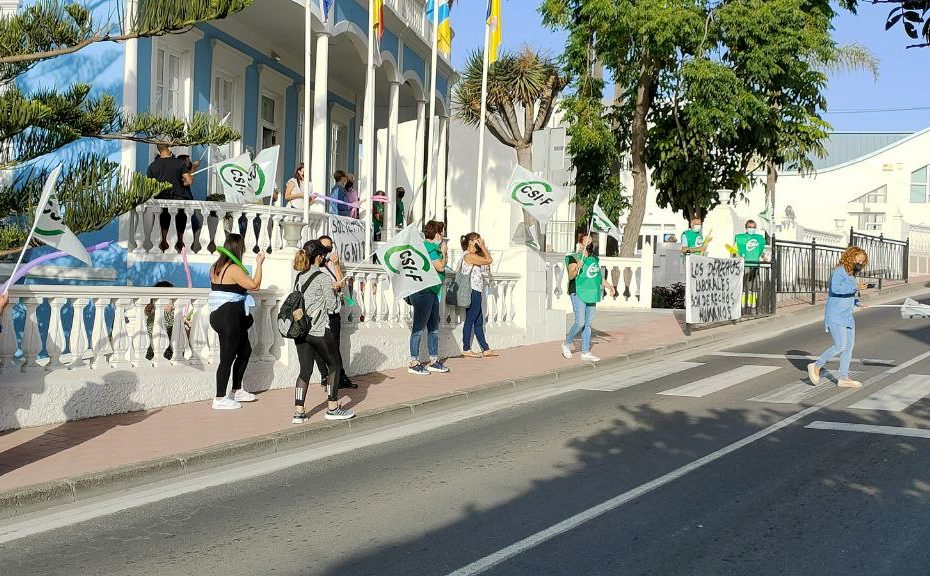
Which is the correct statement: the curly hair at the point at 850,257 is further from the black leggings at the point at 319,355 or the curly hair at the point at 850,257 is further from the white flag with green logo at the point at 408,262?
the black leggings at the point at 319,355

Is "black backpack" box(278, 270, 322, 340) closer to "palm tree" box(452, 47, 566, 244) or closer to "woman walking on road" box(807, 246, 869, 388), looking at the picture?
"woman walking on road" box(807, 246, 869, 388)

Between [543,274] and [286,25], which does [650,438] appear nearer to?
[543,274]

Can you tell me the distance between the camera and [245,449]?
8.74m

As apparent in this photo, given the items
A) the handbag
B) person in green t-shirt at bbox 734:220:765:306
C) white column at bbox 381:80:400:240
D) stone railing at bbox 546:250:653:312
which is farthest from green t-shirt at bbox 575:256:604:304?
stone railing at bbox 546:250:653:312

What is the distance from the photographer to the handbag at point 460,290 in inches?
583

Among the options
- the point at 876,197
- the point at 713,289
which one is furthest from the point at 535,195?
the point at 876,197

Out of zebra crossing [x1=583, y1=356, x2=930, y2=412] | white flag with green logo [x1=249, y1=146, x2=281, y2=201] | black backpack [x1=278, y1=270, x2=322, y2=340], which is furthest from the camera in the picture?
white flag with green logo [x1=249, y1=146, x2=281, y2=201]

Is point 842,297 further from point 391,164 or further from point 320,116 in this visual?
point 391,164

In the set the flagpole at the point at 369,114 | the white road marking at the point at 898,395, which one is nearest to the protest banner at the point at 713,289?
the white road marking at the point at 898,395

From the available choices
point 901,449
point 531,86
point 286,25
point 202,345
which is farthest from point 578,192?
point 901,449

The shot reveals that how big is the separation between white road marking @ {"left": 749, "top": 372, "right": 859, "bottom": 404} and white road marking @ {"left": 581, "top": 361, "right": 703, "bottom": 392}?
1.83 metres

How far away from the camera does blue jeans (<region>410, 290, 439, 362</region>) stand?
1325 cm

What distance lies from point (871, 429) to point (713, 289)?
1012 cm

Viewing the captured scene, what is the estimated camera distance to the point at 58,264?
13977 mm
